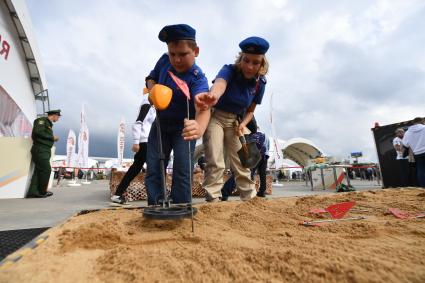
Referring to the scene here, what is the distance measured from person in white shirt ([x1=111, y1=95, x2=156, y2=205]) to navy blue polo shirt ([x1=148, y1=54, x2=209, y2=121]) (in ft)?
3.83

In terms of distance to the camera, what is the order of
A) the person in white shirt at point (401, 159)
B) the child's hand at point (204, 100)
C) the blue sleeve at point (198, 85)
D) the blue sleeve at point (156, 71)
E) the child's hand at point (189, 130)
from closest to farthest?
the child's hand at point (189, 130), the child's hand at point (204, 100), the blue sleeve at point (198, 85), the blue sleeve at point (156, 71), the person in white shirt at point (401, 159)

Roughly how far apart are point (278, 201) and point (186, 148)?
3.10 ft

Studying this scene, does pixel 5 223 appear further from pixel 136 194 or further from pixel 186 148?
pixel 136 194

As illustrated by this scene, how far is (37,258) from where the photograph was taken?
76cm

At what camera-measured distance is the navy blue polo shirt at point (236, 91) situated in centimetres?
223

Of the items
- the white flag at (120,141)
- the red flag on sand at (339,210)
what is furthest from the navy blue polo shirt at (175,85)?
the white flag at (120,141)

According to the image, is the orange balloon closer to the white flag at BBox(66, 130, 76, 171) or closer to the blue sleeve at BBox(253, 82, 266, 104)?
the blue sleeve at BBox(253, 82, 266, 104)

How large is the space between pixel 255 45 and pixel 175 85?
771 millimetres

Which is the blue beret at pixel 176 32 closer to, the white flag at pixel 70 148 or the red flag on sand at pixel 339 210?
the red flag on sand at pixel 339 210

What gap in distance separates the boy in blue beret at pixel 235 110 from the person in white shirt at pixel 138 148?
105 centimetres

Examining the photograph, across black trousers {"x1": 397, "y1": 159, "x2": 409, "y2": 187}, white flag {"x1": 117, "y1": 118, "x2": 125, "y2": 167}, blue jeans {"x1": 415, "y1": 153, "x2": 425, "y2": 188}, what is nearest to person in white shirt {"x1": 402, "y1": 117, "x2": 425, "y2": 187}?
blue jeans {"x1": 415, "y1": 153, "x2": 425, "y2": 188}

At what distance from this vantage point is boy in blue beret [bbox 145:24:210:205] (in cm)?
155

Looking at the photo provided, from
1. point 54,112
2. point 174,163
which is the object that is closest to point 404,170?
point 174,163

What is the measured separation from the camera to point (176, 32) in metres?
1.52
